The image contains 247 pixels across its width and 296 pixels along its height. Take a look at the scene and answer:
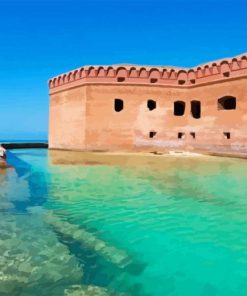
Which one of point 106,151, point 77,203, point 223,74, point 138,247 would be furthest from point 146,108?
point 138,247

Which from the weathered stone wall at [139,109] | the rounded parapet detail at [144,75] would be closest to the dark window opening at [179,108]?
the weathered stone wall at [139,109]

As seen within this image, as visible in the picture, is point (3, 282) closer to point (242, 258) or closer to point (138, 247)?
point (138, 247)

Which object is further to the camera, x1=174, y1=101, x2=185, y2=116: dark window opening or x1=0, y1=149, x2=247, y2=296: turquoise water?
x1=174, y1=101, x2=185, y2=116: dark window opening

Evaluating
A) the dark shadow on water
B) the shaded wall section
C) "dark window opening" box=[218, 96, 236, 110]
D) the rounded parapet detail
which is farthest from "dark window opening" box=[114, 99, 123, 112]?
the dark shadow on water

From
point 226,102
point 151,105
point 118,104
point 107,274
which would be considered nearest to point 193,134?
point 226,102

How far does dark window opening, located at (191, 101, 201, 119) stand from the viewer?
21297 mm

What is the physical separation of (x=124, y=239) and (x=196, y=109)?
17.8m

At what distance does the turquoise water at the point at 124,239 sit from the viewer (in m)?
3.37

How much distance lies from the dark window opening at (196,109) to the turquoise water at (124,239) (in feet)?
43.3

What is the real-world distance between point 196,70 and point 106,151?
6537 millimetres

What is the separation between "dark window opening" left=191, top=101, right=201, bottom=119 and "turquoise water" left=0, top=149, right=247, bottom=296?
13186 millimetres

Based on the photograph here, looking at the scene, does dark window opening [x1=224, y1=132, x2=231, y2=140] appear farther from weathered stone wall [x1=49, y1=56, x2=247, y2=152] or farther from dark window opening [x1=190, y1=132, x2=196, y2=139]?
dark window opening [x1=190, y1=132, x2=196, y2=139]

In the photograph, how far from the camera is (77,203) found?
6676 millimetres

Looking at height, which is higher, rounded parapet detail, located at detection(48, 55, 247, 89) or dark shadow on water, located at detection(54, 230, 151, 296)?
rounded parapet detail, located at detection(48, 55, 247, 89)
